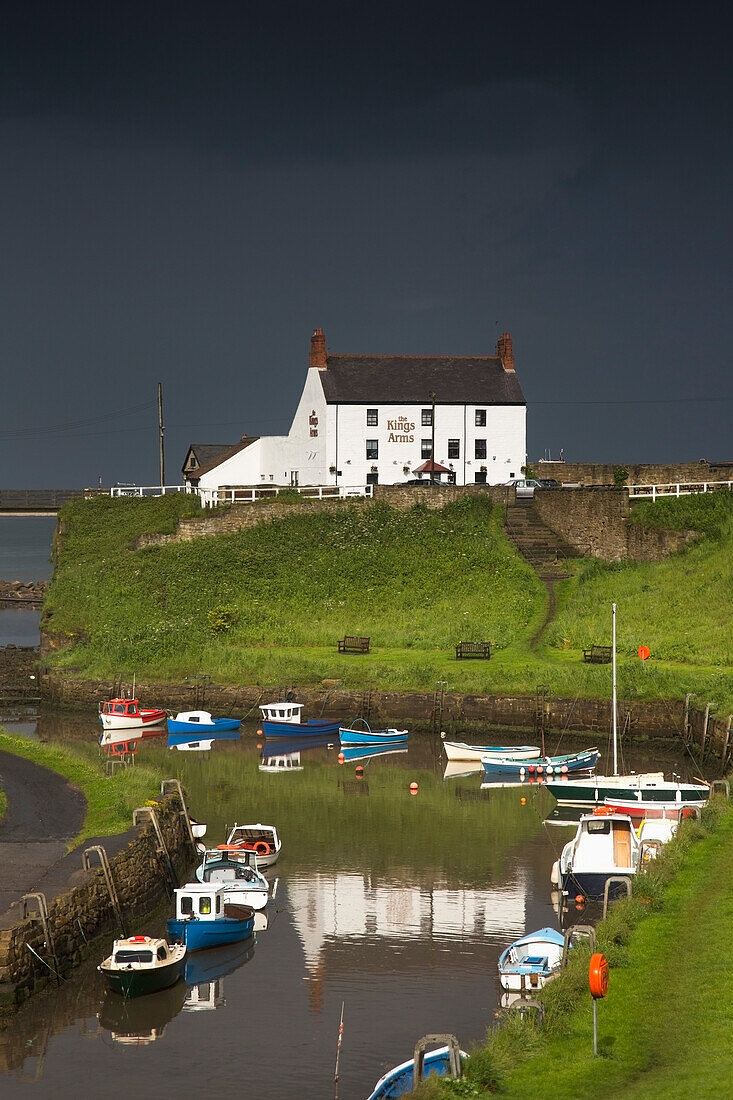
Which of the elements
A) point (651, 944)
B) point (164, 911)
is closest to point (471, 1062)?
point (651, 944)

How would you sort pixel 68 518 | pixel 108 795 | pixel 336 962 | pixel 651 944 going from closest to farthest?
pixel 651 944 < pixel 336 962 < pixel 108 795 < pixel 68 518

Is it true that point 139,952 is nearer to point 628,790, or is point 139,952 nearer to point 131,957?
point 131,957

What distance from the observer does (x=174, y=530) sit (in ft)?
258

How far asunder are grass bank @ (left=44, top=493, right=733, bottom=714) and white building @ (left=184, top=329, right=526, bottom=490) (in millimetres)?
A: 8412

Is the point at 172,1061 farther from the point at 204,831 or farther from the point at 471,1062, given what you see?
the point at 204,831

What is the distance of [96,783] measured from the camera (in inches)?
1479

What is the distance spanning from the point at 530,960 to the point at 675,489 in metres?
55.5

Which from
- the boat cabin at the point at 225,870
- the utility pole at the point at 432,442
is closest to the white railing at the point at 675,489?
the utility pole at the point at 432,442

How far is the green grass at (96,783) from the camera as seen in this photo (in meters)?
32.1

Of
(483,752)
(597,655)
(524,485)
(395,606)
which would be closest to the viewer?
(483,752)

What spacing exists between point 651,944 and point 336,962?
8049 mm

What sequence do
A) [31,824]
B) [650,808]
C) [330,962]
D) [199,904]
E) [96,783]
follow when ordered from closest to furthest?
1. [330,962]
2. [199,904]
3. [31,824]
4. [650,808]
5. [96,783]

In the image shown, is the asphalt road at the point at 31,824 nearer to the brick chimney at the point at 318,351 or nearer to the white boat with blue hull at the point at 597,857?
the white boat with blue hull at the point at 597,857

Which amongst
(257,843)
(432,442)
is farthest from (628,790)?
(432,442)
